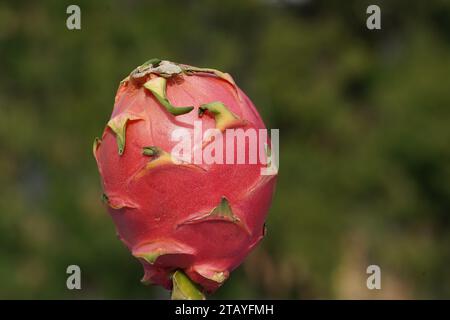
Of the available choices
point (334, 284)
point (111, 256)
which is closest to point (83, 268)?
point (111, 256)

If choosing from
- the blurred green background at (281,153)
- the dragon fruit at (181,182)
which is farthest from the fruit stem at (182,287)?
the blurred green background at (281,153)

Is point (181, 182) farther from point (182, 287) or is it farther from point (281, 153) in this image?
point (281, 153)

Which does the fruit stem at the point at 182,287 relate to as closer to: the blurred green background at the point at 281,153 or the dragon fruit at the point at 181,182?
the dragon fruit at the point at 181,182

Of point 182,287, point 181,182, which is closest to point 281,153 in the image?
point 182,287

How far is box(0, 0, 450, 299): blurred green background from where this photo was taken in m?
8.98

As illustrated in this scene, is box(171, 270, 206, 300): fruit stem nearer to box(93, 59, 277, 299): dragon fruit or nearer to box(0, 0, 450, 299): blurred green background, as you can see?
box(93, 59, 277, 299): dragon fruit

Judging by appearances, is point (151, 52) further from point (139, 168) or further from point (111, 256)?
point (139, 168)

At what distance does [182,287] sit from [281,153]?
798 cm

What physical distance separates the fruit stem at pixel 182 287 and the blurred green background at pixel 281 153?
665 centimetres

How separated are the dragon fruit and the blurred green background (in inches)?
264

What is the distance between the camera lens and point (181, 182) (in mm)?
1838

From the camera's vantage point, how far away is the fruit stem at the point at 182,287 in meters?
1.95

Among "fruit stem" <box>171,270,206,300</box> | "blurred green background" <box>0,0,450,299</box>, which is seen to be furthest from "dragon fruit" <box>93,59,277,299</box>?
"blurred green background" <box>0,0,450,299</box>

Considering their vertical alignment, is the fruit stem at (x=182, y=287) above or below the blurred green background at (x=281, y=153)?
below
